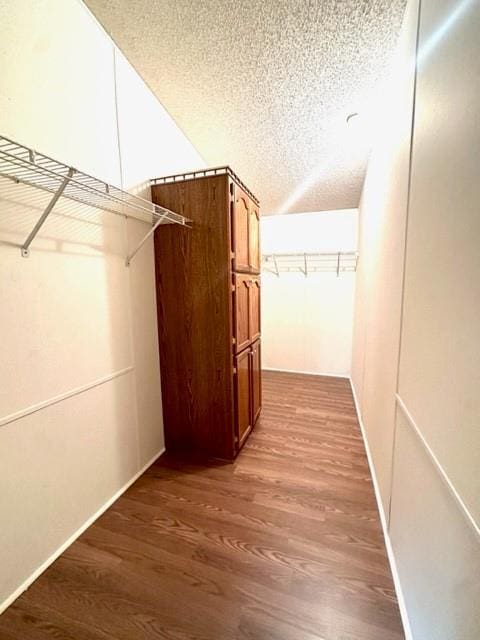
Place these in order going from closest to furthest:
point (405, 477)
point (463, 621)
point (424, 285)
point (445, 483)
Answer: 1. point (463, 621)
2. point (445, 483)
3. point (424, 285)
4. point (405, 477)

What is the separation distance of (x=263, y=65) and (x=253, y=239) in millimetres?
1093

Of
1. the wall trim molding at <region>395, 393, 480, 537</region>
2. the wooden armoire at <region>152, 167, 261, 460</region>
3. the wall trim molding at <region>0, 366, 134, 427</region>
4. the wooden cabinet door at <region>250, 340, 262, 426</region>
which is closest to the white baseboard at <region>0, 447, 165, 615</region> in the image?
the wooden armoire at <region>152, 167, 261, 460</region>

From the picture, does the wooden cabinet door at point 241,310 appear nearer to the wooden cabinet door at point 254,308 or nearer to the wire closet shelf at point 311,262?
the wooden cabinet door at point 254,308

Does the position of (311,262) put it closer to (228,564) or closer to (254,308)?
(254,308)

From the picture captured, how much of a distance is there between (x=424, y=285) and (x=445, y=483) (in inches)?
25.2

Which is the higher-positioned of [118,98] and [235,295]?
[118,98]

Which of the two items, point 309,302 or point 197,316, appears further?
point 309,302

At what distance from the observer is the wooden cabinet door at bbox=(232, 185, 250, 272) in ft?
Answer: 6.16

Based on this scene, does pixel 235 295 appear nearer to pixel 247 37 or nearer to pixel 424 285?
pixel 424 285

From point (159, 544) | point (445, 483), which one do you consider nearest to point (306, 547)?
point (159, 544)

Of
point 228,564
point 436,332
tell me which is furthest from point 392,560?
point 436,332

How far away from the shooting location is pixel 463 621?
0.66 meters

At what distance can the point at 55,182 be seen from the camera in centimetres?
120

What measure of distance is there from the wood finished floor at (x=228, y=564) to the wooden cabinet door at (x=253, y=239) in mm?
1611
